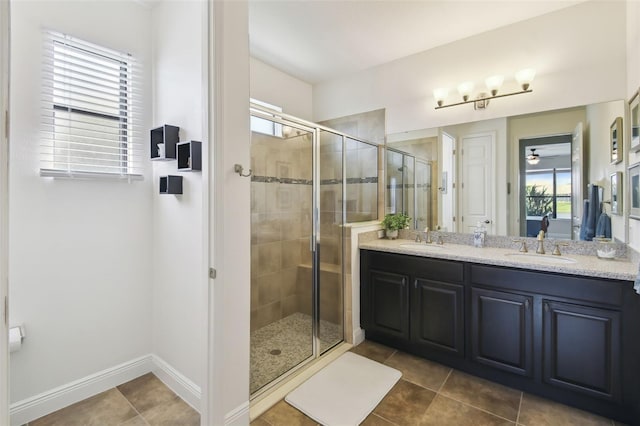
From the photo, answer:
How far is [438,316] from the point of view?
2.32 m

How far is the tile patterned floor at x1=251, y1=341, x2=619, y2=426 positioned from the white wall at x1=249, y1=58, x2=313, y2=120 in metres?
2.74

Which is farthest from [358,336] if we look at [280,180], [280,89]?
[280,89]

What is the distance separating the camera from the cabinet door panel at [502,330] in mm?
1971

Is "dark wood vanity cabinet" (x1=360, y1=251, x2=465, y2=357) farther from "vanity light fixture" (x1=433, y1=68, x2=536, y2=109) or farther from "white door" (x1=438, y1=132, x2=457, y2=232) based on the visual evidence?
"vanity light fixture" (x1=433, y1=68, x2=536, y2=109)

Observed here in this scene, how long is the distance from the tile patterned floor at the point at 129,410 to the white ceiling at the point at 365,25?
2.75 meters

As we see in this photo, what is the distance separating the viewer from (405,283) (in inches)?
98.0

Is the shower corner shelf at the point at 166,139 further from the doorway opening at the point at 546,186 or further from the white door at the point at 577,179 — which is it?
the white door at the point at 577,179

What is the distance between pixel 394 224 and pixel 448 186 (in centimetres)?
61

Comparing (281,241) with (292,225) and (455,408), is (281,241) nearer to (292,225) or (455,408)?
(292,225)

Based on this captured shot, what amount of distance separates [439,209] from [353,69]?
68.8 inches

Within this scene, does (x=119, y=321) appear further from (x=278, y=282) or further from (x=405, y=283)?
(x=405, y=283)

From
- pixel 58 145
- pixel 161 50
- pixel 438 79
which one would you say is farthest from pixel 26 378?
pixel 438 79

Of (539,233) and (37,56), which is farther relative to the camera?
(539,233)

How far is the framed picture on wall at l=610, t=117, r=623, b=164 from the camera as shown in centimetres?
202
